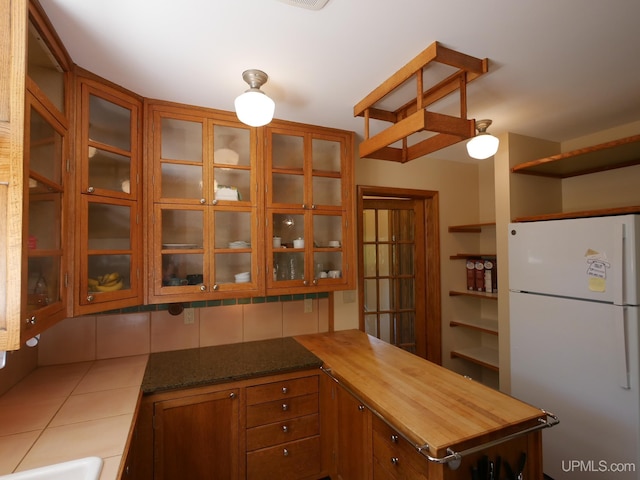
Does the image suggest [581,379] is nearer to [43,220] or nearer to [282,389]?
[282,389]

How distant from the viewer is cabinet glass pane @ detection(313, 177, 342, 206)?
7.16ft

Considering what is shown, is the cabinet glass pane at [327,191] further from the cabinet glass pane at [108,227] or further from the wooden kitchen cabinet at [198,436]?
the wooden kitchen cabinet at [198,436]

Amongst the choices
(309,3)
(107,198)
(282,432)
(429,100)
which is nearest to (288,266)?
(282,432)

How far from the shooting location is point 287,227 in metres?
2.10

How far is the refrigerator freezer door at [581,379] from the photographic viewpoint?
162 cm

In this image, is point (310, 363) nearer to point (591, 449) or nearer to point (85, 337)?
point (85, 337)

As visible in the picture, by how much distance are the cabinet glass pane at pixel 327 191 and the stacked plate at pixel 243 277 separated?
2.23 ft

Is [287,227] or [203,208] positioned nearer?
[203,208]

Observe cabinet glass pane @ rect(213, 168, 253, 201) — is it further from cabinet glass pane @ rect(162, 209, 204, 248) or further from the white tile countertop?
the white tile countertop

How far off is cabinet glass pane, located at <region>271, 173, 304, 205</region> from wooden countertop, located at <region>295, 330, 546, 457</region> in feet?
3.38

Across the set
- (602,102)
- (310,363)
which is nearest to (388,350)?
(310,363)

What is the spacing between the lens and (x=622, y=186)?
2.23 metres

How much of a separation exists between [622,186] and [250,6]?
108 inches

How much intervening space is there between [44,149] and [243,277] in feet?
3.71
